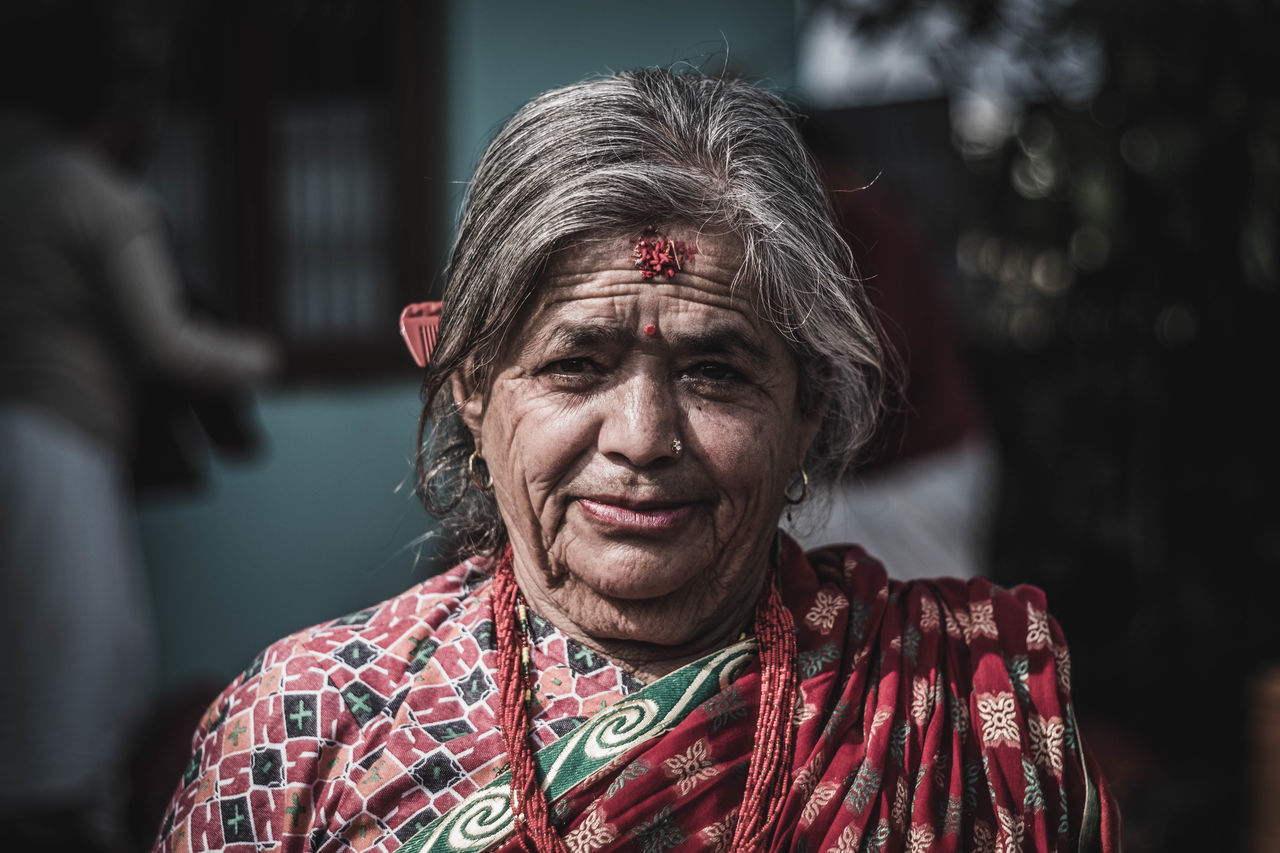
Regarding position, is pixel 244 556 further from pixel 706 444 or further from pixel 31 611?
pixel 706 444

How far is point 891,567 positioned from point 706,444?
226 cm

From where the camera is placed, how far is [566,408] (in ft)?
5.88

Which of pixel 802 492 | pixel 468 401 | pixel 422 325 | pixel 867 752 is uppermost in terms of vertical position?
pixel 422 325

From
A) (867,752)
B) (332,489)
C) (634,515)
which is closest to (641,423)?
(634,515)

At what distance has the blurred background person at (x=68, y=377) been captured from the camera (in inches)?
161

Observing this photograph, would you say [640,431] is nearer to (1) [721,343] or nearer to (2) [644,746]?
(1) [721,343]

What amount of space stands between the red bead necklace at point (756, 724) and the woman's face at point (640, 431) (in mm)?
110

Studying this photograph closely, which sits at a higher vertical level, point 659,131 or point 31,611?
point 659,131

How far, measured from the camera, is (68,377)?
4.20m

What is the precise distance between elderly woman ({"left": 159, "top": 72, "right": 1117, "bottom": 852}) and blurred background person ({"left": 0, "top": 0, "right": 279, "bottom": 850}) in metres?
2.62

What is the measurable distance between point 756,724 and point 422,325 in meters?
0.83

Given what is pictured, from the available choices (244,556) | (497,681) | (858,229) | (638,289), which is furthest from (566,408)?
(244,556)

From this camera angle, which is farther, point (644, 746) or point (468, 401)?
point (468, 401)

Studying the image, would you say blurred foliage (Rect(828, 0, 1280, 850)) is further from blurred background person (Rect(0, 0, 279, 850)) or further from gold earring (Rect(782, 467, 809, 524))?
blurred background person (Rect(0, 0, 279, 850))
